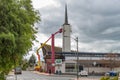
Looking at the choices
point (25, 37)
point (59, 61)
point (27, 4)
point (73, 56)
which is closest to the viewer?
point (25, 37)

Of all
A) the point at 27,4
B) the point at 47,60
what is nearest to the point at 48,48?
the point at 47,60

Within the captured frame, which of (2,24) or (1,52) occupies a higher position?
(2,24)

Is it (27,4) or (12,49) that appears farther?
(27,4)

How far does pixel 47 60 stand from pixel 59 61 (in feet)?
62.0

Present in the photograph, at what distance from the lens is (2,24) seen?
603 inches

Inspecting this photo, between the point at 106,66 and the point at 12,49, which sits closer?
the point at 12,49

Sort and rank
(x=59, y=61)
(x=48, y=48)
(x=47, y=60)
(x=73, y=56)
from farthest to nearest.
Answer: (x=48, y=48)
(x=47, y=60)
(x=73, y=56)
(x=59, y=61)

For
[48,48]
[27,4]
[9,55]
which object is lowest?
[9,55]

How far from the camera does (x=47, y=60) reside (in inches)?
4520

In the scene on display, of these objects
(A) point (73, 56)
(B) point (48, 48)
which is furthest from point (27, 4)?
(B) point (48, 48)

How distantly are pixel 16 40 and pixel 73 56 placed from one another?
9016 centimetres

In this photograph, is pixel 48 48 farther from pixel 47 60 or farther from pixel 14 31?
pixel 14 31

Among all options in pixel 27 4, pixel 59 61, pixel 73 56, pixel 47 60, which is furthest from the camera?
pixel 47 60

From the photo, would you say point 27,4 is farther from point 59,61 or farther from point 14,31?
point 59,61
